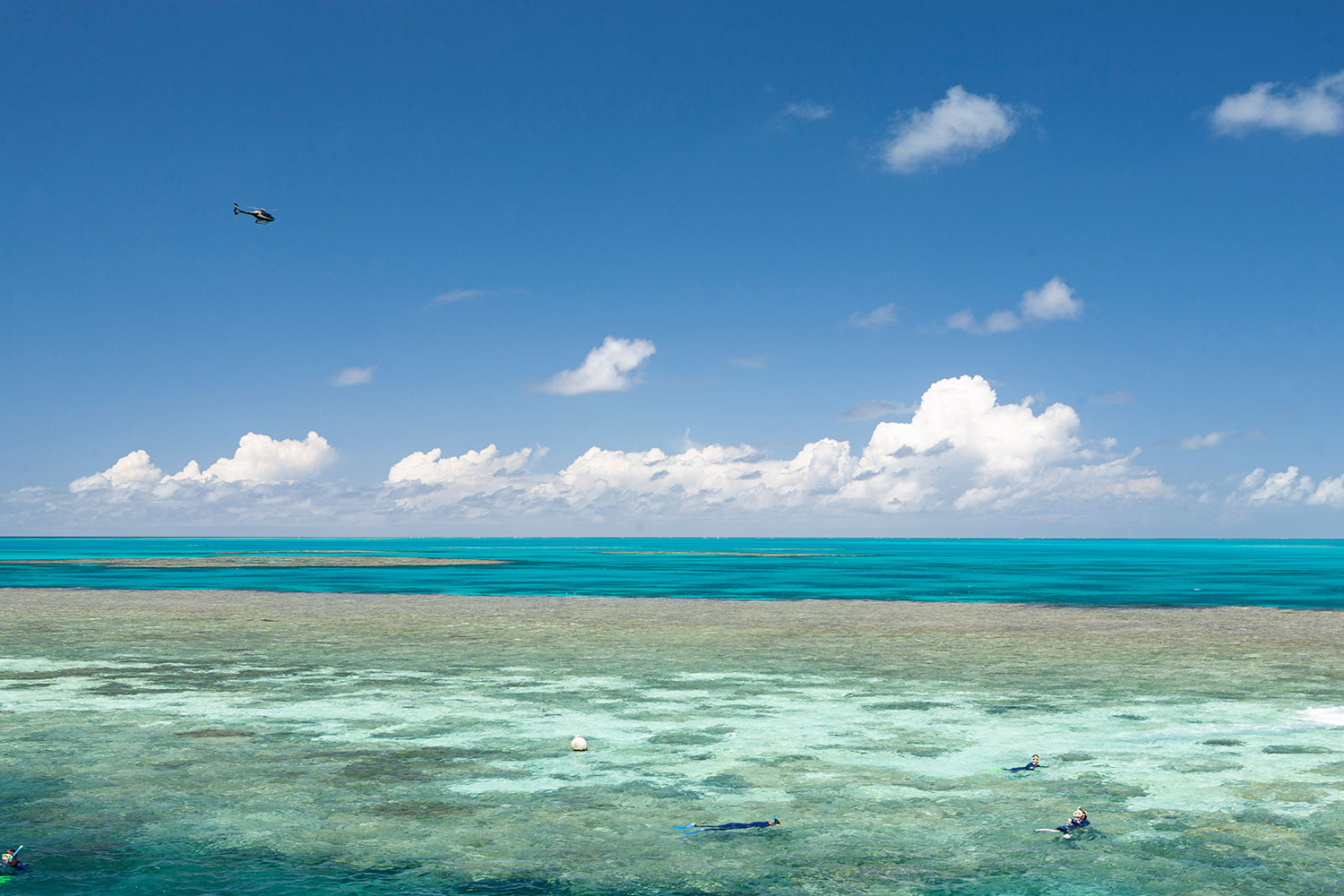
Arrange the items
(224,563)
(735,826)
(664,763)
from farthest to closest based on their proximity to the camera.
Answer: (224,563), (664,763), (735,826)

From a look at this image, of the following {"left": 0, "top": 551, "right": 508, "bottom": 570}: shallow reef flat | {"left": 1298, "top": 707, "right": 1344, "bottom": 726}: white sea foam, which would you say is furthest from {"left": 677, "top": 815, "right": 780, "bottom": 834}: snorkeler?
{"left": 0, "top": 551, "right": 508, "bottom": 570}: shallow reef flat

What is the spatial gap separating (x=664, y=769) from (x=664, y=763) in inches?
12.6

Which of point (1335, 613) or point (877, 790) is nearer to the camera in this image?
point (877, 790)

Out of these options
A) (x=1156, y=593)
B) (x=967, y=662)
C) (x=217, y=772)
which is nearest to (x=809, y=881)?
(x=217, y=772)

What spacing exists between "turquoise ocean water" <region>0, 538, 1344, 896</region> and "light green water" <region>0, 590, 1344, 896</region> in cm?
→ 6

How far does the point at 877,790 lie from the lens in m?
12.4

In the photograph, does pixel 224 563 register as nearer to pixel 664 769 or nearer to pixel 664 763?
pixel 664 763

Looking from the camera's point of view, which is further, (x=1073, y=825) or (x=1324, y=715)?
(x=1324, y=715)

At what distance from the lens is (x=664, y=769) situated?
13594 mm

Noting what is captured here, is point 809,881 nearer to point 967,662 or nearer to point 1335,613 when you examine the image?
point 967,662

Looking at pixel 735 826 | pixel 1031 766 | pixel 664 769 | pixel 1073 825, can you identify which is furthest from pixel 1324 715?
pixel 735 826

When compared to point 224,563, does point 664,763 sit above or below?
below

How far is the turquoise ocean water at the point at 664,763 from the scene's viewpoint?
31.5ft

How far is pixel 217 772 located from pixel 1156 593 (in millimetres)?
59117
